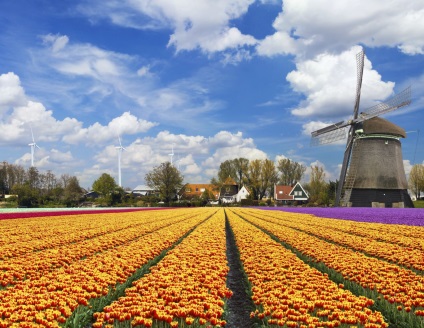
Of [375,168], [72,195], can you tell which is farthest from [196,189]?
[375,168]

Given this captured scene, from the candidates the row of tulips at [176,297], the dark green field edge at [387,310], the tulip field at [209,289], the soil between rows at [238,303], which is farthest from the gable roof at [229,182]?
the dark green field edge at [387,310]

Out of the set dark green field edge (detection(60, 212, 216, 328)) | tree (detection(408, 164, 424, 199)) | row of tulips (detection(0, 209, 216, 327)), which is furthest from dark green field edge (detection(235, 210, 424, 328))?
tree (detection(408, 164, 424, 199))

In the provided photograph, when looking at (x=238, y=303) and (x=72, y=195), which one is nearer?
(x=238, y=303)

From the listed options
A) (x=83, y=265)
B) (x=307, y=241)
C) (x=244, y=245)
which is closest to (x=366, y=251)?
Answer: (x=307, y=241)

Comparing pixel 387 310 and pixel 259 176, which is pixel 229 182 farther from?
pixel 387 310

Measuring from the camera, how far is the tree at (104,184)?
368 feet

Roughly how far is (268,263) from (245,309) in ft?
8.89

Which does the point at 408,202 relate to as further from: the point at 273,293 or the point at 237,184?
the point at 237,184

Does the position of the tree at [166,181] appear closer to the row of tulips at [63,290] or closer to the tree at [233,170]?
the tree at [233,170]

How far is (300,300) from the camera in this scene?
21.1 ft

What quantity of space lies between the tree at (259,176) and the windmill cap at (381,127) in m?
50.5

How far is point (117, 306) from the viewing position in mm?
6355

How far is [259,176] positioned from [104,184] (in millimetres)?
43516

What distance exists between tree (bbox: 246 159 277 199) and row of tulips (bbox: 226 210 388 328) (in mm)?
100888
